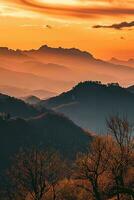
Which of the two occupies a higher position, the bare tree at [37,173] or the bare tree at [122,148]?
the bare tree at [122,148]

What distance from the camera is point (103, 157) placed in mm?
94688

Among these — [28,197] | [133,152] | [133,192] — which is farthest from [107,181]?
[133,192]

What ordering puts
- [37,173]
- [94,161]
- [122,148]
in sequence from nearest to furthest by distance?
[94,161] → [122,148] → [37,173]

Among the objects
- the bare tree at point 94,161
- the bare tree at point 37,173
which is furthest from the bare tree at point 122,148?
the bare tree at point 37,173

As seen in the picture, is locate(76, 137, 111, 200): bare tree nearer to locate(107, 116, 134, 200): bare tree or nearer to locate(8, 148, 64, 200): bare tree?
locate(107, 116, 134, 200): bare tree

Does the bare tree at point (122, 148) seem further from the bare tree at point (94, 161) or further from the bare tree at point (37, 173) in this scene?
the bare tree at point (37, 173)

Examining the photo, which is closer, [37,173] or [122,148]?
[122,148]

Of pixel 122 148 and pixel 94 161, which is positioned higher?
pixel 122 148

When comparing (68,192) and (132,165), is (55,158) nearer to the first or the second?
(68,192)

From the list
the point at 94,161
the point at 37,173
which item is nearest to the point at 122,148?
the point at 94,161

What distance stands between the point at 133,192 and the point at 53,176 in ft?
285

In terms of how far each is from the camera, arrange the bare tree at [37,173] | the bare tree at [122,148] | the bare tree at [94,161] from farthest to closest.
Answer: the bare tree at [37,173] < the bare tree at [122,148] < the bare tree at [94,161]

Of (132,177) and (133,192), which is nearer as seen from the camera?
(133,192)

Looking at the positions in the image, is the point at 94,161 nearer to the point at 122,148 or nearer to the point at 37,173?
the point at 122,148
